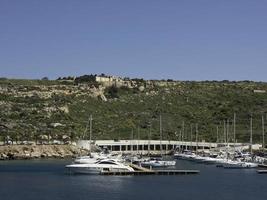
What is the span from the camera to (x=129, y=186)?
7581 centimetres

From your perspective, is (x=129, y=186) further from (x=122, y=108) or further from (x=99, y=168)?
(x=122, y=108)

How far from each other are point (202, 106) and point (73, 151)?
56.5 metres

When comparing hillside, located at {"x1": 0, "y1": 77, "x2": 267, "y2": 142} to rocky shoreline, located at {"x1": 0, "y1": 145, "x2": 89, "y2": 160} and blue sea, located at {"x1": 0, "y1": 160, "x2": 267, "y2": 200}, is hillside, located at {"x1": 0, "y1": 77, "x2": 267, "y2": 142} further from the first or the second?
blue sea, located at {"x1": 0, "y1": 160, "x2": 267, "y2": 200}

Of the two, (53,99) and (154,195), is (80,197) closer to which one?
(154,195)

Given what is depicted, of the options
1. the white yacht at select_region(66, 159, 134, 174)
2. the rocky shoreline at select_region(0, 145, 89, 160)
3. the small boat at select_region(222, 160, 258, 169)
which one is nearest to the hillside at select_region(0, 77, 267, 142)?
the rocky shoreline at select_region(0, 145, 89, 160)

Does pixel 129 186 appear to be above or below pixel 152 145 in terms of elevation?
below

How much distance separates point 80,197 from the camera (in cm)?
6512

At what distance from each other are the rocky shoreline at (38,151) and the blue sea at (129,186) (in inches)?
1047

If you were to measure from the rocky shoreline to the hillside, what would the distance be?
6.66 metres

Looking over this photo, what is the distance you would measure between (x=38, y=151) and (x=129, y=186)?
54.2m

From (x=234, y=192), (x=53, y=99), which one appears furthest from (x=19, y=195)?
(x=53, y=99)

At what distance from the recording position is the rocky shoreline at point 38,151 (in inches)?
4902

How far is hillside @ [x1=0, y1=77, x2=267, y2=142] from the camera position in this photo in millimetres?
144625

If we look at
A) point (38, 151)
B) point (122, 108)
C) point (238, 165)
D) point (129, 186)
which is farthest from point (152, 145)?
point (129, 186)
